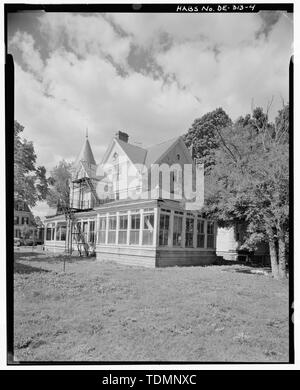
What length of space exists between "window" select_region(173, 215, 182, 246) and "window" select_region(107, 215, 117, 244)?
3.44 meters

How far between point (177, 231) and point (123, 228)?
112 inches

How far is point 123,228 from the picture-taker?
1517 centimetres

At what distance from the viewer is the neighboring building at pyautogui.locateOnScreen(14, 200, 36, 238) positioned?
3617 millimetres

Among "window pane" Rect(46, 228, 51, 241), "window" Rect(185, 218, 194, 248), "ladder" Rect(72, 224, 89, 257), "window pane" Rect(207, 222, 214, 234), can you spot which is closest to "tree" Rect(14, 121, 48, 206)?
"window" Rect(185, 218, 194, 248)

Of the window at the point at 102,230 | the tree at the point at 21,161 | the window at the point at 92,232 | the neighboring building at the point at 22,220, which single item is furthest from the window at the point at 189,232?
the tree at the point at 21,161

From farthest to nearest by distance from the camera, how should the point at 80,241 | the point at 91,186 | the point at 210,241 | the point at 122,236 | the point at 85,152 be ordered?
the point at 91,186, the point at 80,241, the point at 210,241, the point at 122,236, the point at 85,152

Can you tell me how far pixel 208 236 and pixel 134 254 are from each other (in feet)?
16.4

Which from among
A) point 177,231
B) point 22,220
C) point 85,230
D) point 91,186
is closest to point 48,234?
point 85,230

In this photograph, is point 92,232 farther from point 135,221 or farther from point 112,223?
point 135,221

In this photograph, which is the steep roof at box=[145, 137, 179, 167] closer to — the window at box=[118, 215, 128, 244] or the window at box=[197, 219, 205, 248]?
the window at box=[118, 215, 128, 244]

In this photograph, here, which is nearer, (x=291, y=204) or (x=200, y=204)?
(x=291, y=204)
